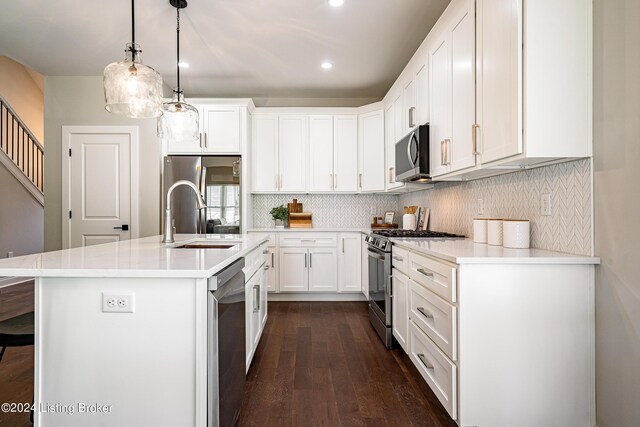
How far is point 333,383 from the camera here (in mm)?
2262

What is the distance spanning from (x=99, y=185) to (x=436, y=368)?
4.38 m

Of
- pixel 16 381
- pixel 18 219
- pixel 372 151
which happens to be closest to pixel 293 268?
pixel 372 151

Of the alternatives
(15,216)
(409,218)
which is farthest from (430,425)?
→ (15,216)

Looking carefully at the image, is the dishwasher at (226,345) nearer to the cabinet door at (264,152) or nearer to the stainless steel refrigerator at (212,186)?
the stainless steel refrigerator at (212,186)

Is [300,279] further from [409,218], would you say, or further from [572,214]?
[572,214]

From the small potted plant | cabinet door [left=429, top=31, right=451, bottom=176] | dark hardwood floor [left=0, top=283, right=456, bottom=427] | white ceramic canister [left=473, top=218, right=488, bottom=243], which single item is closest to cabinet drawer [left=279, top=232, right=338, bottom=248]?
the small potted plant

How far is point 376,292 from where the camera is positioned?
3227 millimetres

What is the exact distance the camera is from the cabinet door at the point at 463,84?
2.03 metres

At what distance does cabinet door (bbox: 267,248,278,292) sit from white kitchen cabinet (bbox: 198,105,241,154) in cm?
132

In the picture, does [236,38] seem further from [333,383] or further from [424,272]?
[333,383]

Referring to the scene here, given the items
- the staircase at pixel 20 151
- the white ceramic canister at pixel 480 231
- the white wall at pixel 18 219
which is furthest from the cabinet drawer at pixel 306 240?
the staircase at pixel 20 151

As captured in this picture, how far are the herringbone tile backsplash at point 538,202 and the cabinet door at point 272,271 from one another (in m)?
2.16

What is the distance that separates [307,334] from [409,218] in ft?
5.61

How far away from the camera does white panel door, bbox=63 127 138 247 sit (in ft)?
14.1
